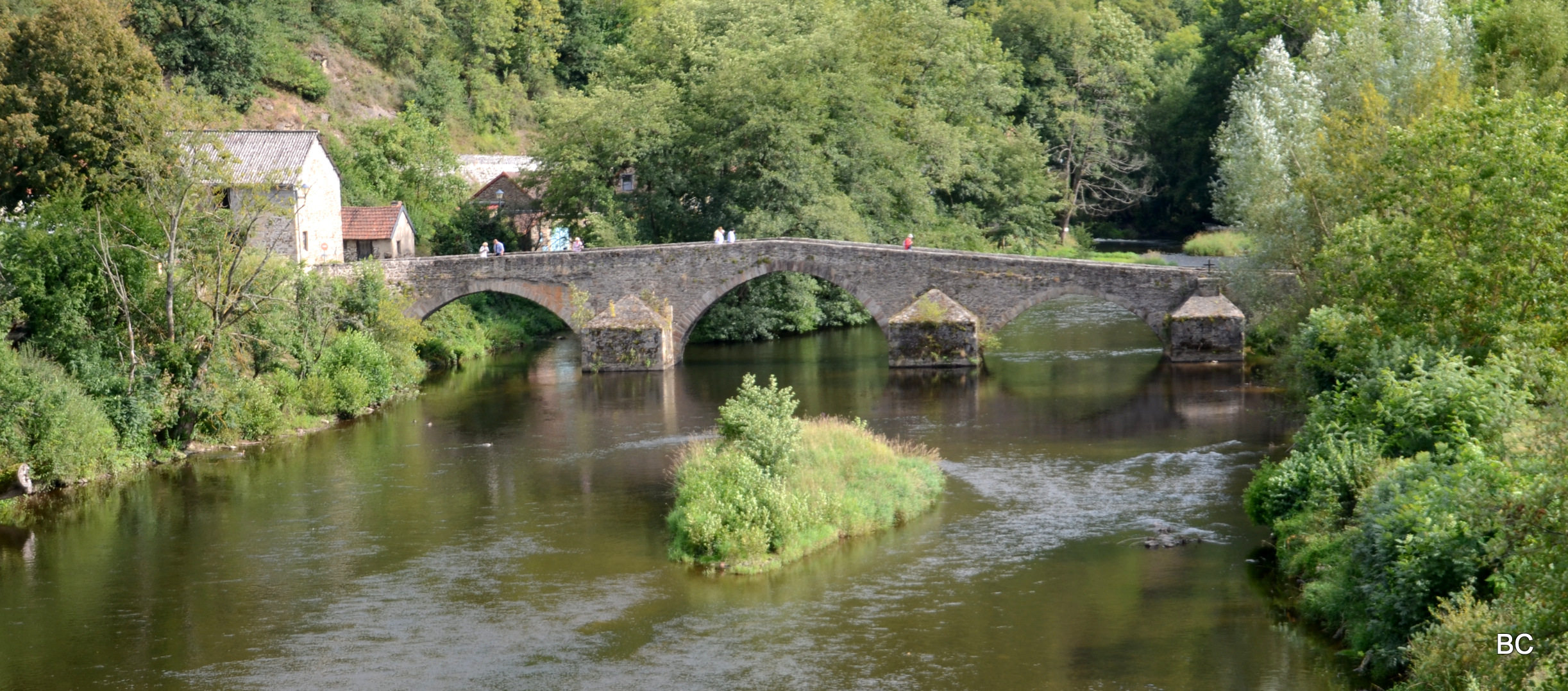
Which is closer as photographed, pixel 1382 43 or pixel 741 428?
pixel 741 428

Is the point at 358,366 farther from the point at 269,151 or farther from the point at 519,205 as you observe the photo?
the point at 519,205

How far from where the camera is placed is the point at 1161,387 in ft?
105

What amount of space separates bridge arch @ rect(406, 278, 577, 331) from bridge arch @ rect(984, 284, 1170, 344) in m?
11.2

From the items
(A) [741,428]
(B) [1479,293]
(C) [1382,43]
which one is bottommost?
(A) [741,428]

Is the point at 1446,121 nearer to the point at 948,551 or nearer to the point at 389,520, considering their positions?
the point at 948,551

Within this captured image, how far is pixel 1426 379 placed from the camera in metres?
17.3

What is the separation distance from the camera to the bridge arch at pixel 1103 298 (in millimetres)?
35375

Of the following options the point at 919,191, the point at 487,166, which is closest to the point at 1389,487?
the point at 919,191

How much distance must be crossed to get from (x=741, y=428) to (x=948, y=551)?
418cm

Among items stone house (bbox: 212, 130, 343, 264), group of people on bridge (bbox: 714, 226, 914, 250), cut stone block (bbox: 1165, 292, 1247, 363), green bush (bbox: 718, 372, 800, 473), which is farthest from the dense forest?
green bush (bbox: 718, 372, 800, 473)

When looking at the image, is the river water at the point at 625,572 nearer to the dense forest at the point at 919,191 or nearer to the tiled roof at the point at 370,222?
the dense forest at the point at 919,191

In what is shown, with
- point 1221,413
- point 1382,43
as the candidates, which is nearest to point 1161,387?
point 1221,413

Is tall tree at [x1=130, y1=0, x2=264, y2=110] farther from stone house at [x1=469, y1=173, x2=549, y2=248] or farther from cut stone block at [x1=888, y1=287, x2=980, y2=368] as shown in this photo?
A: cut stone block at [x1=888, y1=287, x2=980, y2=368]

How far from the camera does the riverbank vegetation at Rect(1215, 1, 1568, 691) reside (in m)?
12.2
